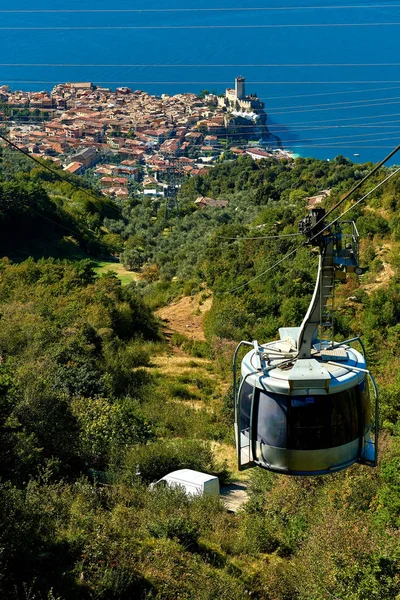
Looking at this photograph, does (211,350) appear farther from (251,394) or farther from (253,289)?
(251,394)

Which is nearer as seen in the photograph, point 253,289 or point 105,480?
point 105,480

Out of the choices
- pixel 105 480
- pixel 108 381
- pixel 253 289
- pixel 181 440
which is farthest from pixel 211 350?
pixel 105 480

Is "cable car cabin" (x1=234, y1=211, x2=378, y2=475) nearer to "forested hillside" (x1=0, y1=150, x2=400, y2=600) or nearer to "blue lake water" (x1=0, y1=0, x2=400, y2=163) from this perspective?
"forested hillside" (x1=0, y1=150, x2=400, y2=600)

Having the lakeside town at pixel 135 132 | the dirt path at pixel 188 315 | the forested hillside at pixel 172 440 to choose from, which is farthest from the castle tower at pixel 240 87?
the dirt path at pixel 188 315

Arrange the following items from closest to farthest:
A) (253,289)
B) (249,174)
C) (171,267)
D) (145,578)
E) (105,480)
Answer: (145,578), (105,480), (253,289), (171,267), (249,174)

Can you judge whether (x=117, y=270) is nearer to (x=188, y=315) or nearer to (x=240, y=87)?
(x=188, y=315)

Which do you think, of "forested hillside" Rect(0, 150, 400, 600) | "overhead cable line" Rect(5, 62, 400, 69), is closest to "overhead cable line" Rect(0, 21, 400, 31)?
"overhead cable line" Rect(5, 62, 400, 69)
